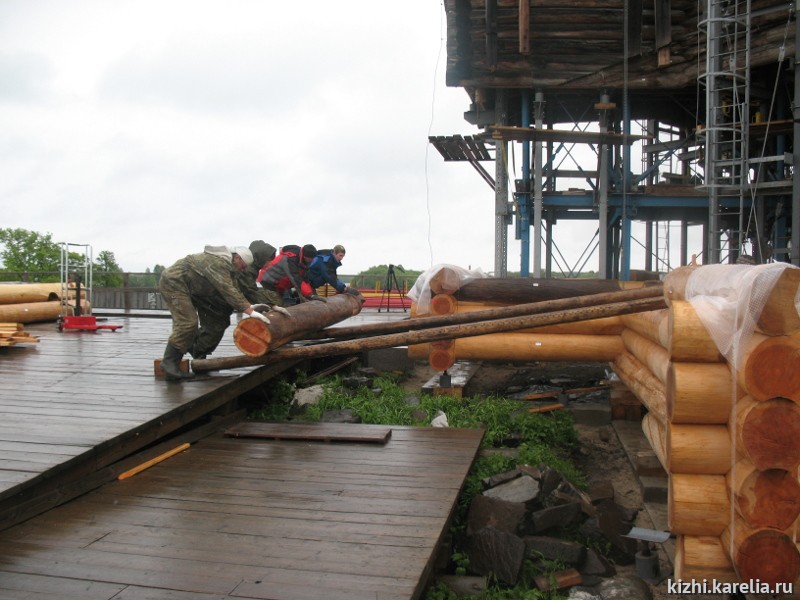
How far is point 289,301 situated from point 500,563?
20.2 feet

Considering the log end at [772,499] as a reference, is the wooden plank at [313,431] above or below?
below

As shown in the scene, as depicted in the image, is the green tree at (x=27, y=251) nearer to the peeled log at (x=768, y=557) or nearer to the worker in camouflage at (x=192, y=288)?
the worker in camouflage at (x=192, y=288)

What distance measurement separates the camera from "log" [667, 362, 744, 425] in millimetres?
4184

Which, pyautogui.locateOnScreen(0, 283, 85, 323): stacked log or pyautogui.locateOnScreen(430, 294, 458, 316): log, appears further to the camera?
pyautogui.locateOnScreen(0, 283, 85, 323): stacked log

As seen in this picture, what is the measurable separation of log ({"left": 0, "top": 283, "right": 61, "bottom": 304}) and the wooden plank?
7968mm

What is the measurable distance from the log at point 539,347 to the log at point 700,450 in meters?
4.95

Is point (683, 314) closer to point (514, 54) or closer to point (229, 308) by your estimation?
point (229, 308)

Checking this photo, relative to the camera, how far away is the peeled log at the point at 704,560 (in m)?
4.25

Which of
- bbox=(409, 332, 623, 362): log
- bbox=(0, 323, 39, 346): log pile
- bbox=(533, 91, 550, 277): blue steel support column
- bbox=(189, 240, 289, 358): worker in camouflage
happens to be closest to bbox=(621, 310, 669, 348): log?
bbox=(409, 332, 623, 362): log

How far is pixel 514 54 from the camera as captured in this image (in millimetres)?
18125

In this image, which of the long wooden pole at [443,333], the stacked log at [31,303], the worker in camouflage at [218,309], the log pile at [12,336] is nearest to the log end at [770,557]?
the long wooden pole at [443,333]

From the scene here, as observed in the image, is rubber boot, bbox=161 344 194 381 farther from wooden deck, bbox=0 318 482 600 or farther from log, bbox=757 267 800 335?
log, bbox=757 267 800 335

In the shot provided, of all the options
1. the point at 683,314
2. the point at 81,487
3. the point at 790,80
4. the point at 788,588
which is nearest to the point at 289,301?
the point at 81,487

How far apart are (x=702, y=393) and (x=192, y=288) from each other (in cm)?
512
